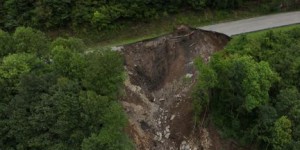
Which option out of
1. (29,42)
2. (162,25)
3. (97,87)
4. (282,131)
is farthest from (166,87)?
(29,42)

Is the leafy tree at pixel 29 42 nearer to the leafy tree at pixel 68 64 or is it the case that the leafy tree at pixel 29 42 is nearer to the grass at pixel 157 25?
the leafy tree at pixel 68 64

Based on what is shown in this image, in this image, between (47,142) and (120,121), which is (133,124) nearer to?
(120,121)

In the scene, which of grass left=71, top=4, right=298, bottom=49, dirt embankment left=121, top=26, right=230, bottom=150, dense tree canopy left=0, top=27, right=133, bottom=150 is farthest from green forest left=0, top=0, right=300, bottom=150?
dirt embankment left=121, top=26, right=230, bottom=150

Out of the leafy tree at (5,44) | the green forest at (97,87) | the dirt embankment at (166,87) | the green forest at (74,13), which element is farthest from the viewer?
the green forest at (74,13)

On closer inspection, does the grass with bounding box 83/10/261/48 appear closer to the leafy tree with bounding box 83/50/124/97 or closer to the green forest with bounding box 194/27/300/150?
the green forest with bounding box 194/27/300/150

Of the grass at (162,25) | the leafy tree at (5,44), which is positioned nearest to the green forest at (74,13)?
the grass at (162,25)

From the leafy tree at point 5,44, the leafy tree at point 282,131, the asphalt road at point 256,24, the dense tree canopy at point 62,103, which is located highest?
the leafy tree at point 5,44

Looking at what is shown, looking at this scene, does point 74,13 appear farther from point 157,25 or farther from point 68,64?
point 68,64
